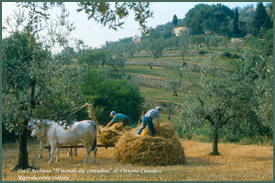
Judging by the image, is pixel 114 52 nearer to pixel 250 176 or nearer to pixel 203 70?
pixel 203 70

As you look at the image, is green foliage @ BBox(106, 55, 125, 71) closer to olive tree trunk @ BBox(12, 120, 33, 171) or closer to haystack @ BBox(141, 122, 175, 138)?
haystack @ BBox(141, 122, 175, 138)

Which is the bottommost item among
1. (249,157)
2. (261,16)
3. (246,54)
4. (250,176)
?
(249,157)

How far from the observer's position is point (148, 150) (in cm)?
1062

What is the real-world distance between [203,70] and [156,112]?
435 centimetres

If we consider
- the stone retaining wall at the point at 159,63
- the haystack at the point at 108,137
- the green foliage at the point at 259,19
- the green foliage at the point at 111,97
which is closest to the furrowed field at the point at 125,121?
the haystack at the point at 108,137

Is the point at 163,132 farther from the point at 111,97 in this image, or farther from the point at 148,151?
the point at 111,97

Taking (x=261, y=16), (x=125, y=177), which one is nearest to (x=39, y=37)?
(x=125, y=177)

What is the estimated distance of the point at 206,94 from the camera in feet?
44.5

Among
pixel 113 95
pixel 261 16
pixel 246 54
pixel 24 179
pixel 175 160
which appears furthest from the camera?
pixel 261 16

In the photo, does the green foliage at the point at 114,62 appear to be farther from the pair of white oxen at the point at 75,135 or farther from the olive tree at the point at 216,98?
the pair of white oxen at the point at 75,135

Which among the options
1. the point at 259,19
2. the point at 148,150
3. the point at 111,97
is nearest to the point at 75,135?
the point at 148,150

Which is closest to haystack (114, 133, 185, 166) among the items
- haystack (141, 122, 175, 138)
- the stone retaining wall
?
haystack (141, 122, 175, 138)

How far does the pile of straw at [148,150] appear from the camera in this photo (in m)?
10.6

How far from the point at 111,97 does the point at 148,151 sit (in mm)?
15932
